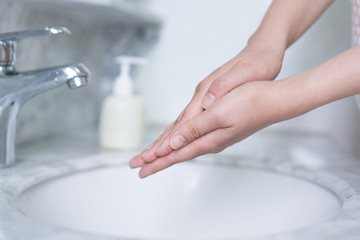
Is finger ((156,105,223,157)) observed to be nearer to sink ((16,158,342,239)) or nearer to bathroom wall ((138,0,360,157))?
sink ((16,158,342,239))

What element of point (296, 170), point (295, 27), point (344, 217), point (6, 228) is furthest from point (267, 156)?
point (6, 228)

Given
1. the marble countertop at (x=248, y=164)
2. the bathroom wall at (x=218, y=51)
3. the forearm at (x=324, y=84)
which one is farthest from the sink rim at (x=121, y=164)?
the bathroom wall at (x=218, y=51)

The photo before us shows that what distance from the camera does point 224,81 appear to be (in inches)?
21.6

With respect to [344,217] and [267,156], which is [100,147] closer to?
[267,156]

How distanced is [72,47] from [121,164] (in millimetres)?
290

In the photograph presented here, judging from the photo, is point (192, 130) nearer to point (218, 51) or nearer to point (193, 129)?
point (193, 129)

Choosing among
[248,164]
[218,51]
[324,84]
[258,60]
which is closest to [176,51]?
[218,51]

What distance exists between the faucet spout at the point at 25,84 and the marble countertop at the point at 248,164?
7 centimetres

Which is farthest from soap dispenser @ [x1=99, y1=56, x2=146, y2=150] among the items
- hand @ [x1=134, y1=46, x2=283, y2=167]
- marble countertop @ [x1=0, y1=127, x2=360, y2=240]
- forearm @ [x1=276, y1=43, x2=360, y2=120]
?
forearm @ [x1=276, y1=43, x2=360, y2=120]

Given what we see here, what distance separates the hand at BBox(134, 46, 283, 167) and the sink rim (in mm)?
135

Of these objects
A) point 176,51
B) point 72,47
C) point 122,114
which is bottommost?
point 122,114

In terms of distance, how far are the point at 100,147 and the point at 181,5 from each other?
39 cm

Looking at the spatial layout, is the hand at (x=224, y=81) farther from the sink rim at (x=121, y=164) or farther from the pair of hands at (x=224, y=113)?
the sink rim at (x=121, y=164)

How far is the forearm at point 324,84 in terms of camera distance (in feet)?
1.57
